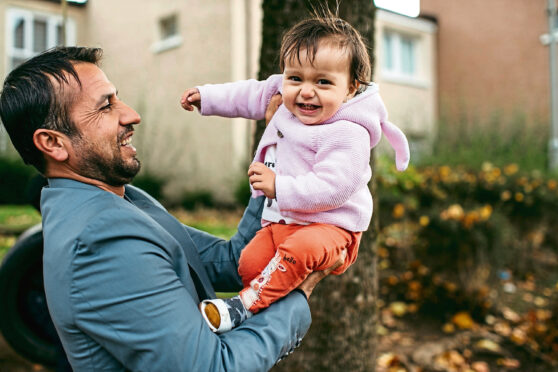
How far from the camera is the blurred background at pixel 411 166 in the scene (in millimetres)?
2939

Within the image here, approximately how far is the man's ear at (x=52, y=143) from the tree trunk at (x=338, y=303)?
129 cm

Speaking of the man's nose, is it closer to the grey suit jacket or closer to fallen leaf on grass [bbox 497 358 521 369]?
the grey suit jacket

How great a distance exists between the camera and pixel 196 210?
37.3 ft

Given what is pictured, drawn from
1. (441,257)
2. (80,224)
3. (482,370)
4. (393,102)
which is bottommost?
(482,370)

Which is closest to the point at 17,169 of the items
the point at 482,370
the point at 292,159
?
the point at 482,370

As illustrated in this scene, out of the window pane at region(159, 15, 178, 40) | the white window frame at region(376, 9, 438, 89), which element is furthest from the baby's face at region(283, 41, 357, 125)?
the white window frame at region(376, 9, 438, 89)

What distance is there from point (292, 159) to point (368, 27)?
4.50ft

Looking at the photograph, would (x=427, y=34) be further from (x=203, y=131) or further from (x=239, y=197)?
(x=239, y=197)

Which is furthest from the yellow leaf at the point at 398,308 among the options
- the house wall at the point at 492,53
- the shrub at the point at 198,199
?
the house wall at the point at 492,53

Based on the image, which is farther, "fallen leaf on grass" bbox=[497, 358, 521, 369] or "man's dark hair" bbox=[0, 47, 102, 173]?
"fallen leaf on grass" bbox=[497, 358, 521, 369]

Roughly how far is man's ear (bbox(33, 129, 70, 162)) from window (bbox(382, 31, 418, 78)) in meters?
14.8

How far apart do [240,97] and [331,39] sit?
1.36 ft

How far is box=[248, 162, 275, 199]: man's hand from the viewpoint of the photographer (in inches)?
64.2

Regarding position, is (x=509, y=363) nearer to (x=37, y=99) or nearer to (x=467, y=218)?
(x=467, y=218)
